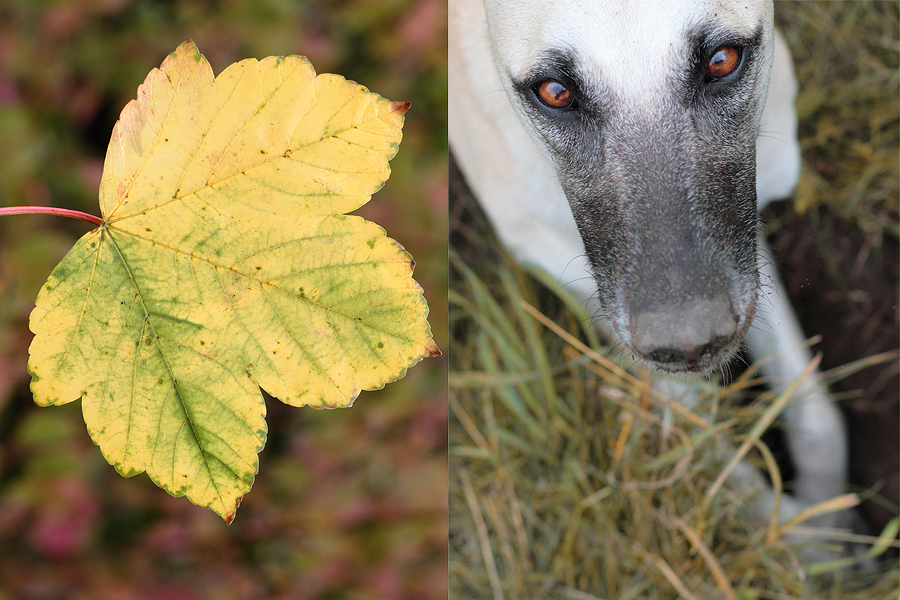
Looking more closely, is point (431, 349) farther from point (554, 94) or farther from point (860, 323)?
point (860, 323)

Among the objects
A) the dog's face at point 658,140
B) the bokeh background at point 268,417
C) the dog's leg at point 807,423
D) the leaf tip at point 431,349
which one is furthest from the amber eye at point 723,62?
the bokeh background at point 268,417

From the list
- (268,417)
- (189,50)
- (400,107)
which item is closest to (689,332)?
(400,107)

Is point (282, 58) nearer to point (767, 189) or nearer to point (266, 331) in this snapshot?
point (266, 331)

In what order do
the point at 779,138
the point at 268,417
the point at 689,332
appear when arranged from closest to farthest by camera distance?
1. the point at 689,332
2. the point at 779,138
3. the point at 268,417

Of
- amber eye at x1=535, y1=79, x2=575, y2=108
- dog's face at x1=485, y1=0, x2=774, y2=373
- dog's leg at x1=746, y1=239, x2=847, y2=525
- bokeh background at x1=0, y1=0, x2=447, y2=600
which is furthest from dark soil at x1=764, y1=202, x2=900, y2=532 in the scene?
bokeh background at x1=0, y1=0, x2=447, y2=600

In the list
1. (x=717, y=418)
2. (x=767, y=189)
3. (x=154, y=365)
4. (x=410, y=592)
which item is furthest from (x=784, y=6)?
(x=410, y=592)

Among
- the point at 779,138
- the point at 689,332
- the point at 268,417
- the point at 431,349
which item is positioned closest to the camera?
the point at 431,349
